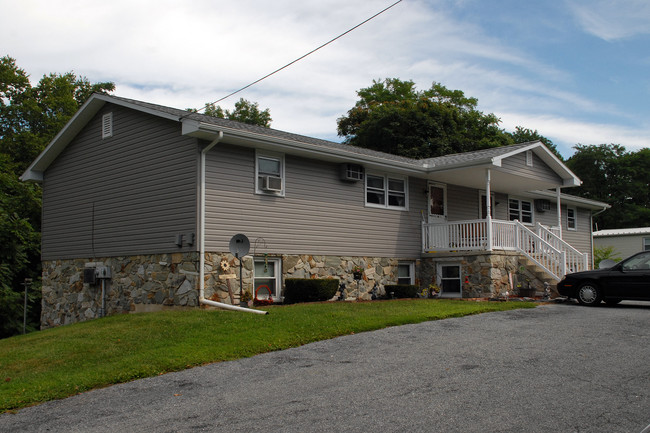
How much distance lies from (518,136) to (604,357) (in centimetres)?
4096

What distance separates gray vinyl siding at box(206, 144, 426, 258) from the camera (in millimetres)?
13227

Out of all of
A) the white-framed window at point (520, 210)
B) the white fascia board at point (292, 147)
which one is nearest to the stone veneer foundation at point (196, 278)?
the white fascia board at point (292, 147)

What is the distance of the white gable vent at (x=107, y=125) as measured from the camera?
15656 millimetres

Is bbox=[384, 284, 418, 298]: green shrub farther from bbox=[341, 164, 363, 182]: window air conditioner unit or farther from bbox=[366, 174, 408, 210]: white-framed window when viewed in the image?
bbox=[341, 164, 363, 182]: window air conditioner unit

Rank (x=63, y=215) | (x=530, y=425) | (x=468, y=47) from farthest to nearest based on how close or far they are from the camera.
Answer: (x=63, y=215)
(x=468, y=47)
(x=530, y=425)

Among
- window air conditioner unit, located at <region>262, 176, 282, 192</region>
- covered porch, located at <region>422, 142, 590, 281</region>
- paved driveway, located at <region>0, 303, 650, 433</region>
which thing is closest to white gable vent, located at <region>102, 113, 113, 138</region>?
window air conditioner unit, located at <region>262, 176, 282, 192</region>

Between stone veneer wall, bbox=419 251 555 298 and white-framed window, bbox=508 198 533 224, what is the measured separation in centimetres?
517

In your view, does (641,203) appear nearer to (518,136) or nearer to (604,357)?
(518,136)

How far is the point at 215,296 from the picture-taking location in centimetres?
1279

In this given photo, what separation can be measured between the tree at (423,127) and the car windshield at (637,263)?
812 inches

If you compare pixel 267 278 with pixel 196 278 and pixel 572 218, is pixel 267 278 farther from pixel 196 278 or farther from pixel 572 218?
pixel 572 218

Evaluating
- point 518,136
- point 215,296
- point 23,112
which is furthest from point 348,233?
point 518,136

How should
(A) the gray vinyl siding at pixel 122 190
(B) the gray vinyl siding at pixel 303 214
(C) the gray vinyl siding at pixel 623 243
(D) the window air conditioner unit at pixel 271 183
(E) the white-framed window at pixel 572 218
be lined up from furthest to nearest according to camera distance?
(C) the gray vinyl siding at pixel 623 243 < (E) the white-framed window at pixel 572 218 < (D) the window air conditioner unit at pixel 271 183 < (A) the gray vinyl siding at pixel 122 190 < (B) the gray vinyl siding at pixel 303 214

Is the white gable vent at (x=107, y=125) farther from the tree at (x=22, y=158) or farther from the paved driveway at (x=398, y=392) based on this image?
the paved driveway at (x=398, y=392)
